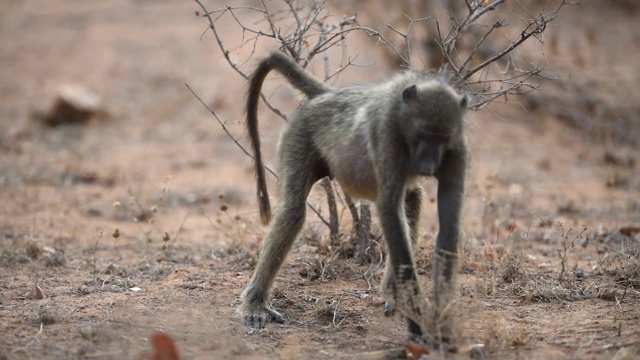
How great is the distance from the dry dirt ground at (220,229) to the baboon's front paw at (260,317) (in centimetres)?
10

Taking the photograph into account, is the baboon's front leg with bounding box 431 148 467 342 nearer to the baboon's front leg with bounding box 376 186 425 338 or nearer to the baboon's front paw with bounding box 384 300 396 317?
the baboon's front leg with bounding box 376 186 425 338

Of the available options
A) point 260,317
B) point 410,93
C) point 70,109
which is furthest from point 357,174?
point 70,109

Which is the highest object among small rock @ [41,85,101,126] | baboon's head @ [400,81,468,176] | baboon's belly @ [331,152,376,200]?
small rock @ [41,85,101,126]

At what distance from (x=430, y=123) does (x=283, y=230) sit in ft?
4.40

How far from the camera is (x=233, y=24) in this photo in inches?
687

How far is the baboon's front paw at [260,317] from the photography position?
4.82 meters

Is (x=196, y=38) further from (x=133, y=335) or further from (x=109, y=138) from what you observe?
(x=133, y=335)

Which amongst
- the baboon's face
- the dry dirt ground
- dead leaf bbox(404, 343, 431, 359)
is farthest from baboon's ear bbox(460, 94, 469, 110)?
dead leaf bbox(404, 343, 431, 359)

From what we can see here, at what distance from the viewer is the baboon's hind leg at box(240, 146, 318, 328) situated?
4.97 m

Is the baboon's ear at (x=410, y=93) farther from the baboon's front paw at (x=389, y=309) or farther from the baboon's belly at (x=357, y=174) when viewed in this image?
the baboon's front paw at (x=389, y=309)

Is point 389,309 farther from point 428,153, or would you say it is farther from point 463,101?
point 463,101

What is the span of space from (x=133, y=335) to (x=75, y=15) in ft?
51.6

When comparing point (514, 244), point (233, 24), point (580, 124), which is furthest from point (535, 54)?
point (514, 244)

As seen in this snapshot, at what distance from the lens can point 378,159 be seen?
4363 millimetres
